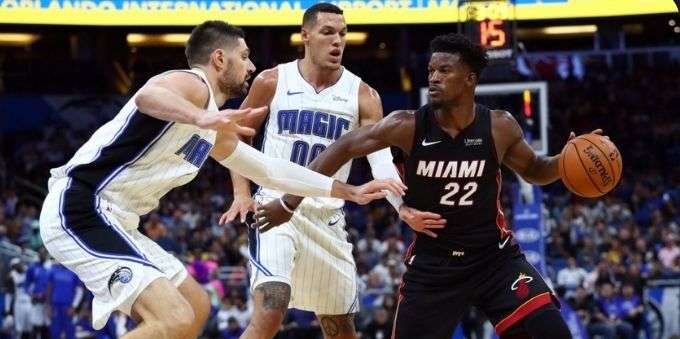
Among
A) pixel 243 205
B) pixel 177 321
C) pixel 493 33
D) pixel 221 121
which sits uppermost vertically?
pixel 221 121

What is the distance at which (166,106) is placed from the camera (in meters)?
5.82

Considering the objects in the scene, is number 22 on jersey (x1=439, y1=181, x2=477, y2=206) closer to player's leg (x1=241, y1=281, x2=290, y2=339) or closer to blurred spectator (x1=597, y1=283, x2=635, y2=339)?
player's leg (x1=241, y1=281, x2=290, y2=339)

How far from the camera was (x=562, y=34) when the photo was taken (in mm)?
30031

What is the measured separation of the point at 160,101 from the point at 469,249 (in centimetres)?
201

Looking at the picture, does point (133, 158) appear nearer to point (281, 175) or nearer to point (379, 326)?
point (281, 175)

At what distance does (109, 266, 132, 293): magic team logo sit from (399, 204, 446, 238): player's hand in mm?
1613

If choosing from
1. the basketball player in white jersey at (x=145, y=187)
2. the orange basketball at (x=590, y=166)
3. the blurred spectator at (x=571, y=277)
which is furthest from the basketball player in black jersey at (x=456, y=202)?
the blurred spectator at (x=571, y=277)

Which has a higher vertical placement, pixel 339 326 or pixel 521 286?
pixel 521 286

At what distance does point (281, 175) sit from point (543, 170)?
5.07ft

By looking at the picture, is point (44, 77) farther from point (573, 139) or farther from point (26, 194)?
point (573, 139)

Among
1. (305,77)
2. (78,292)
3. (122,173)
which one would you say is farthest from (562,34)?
(122,173)

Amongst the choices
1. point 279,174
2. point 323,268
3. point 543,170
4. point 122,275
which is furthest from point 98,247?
point 543,170

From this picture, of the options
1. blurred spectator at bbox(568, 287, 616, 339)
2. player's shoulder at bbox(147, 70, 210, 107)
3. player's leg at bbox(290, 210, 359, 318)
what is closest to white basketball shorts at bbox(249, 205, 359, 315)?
player's leg at bbox(290, 210, 359, 318)

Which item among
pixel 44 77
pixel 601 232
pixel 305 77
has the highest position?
pixel 305 77
